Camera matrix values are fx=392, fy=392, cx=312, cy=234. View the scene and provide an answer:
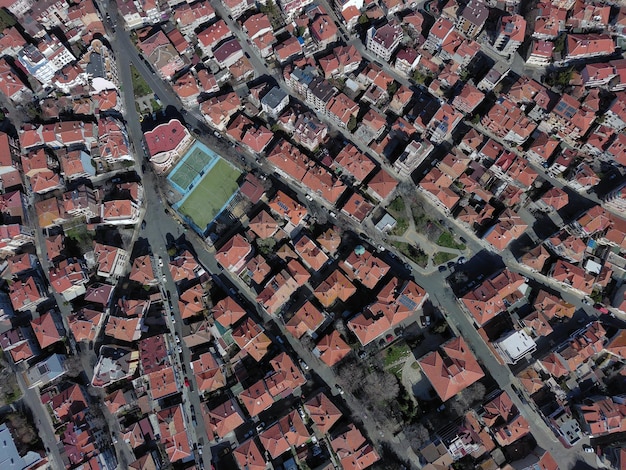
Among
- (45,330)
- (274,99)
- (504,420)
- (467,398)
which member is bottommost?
(504,420)

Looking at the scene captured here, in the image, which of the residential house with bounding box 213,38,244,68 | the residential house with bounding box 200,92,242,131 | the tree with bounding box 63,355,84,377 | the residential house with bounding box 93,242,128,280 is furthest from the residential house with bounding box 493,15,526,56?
the tree with bounding box 63,355,84,377

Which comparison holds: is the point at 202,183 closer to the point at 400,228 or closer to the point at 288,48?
the point at 288,48

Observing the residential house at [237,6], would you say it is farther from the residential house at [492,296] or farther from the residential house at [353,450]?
the residential house at [353,450]

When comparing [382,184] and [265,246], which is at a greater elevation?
[382,184]

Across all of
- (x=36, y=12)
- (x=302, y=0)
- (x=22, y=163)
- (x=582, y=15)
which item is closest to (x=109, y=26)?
(x=36, y=12)

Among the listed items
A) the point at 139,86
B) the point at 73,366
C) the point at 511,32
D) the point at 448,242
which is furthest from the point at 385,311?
the point at 139,86

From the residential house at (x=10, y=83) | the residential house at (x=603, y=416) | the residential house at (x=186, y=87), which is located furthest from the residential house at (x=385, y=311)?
the residential house at (x=10, y=83)

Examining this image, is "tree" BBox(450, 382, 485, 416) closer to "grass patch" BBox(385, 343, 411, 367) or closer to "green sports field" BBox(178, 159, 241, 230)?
"grass patch" BBox(385, 343, 411, 367)

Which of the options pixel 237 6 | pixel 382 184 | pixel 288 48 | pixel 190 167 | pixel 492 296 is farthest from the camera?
pixel 237 6
